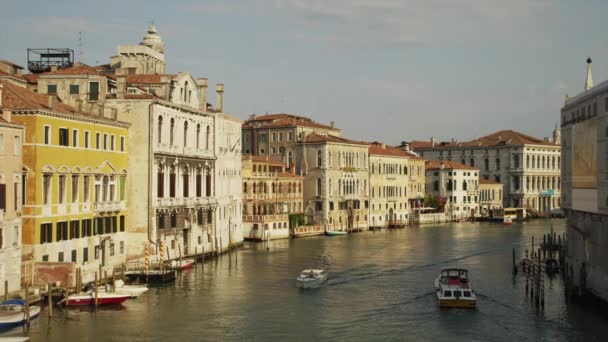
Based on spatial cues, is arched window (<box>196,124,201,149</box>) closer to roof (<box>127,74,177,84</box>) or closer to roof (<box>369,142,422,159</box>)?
roof (<box>127,74,177,84</box>)

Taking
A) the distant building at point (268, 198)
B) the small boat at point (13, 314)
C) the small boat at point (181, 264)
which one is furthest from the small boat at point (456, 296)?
the distant building at point (268, 198)

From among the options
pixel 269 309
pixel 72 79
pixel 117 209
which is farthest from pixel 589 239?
pixel 72 79

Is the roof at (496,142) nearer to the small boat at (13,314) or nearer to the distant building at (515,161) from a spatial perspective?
the distant building at (515,161)

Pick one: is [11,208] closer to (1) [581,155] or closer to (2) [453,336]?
(2) [453,336]

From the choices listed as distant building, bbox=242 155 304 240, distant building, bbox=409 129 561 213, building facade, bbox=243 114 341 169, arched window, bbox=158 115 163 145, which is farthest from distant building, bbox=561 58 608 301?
distant building, bbox=409 129 561 213

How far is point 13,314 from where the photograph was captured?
2242 cm

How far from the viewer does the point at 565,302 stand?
27.7m

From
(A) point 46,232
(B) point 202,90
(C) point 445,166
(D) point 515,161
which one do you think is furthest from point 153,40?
(D) point 515,161

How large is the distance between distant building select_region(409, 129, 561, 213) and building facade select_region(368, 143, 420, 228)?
17.3 meters

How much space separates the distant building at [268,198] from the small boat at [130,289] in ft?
71.0

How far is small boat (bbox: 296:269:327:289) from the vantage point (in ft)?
102

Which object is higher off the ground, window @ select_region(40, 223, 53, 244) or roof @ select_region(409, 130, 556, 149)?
roof @ select_region(409, 130, 556, 149)

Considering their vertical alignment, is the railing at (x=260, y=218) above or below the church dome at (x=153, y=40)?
below

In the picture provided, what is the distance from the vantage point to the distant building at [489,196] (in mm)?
86438
